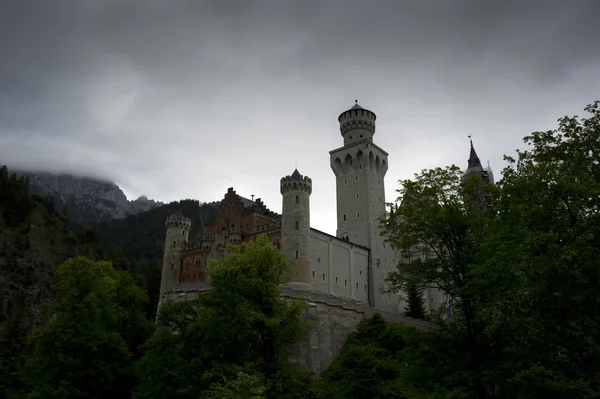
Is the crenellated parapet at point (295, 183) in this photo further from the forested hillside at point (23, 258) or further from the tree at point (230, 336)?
the forested hillside at point (23, 258)

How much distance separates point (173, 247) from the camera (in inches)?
2766

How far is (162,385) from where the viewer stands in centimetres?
2922

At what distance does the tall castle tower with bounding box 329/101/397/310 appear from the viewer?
66688 mm

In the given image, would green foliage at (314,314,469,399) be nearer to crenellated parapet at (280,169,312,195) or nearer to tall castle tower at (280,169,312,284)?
tall castle tower at (280,169,312,284)

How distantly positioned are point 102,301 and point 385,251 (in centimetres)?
4203

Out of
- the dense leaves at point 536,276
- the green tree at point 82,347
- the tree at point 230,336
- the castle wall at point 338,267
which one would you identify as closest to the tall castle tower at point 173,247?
the castle wall at point 338,267

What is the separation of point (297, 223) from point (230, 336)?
23.6 m

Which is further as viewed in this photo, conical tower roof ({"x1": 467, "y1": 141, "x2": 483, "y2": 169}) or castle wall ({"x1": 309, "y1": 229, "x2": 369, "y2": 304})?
conical tower roof ({"x1": 467, "y1": 141, "x2": 483, "y2": 169})

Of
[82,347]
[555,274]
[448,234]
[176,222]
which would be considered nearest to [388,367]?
[448,234]

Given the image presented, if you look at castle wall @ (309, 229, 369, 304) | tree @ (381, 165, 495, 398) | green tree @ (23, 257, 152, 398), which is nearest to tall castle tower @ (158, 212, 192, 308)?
castle wall @ (309, 229, 369, 304)

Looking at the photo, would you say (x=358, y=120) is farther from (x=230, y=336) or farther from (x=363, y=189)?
(x=230, y=336)

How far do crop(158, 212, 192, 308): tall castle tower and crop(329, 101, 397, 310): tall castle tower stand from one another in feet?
75.7

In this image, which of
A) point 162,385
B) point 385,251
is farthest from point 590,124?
point 385,251

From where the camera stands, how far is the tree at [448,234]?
22484 millimetres
